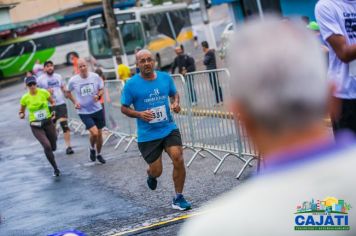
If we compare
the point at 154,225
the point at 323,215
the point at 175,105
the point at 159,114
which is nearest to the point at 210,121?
the point at 175,105

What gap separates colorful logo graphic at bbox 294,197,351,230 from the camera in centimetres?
192

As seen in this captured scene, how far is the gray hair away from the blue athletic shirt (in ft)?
19.7

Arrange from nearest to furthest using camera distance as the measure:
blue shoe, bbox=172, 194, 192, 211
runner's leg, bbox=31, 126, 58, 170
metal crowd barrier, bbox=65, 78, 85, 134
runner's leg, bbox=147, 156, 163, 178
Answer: blue shoe, bbox=172, 194, 192, 211 < runner's leg, bbox=147, 156, 163, 178 < runner's leg, bbox=31, 126, 58, 170 < metal crowd barrier, bbox=65, 78, 85, 134

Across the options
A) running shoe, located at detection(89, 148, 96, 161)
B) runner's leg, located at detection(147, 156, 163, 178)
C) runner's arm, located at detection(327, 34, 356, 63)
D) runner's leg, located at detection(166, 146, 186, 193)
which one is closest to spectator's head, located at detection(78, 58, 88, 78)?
running shoe, located at detection(89, 148, 96, 161)

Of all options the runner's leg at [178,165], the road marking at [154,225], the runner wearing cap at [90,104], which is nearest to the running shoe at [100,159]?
the runner wearing cap at [90,104]

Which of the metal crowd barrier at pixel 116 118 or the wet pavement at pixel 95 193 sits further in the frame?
the metal crowd barrier at pixel 116 118

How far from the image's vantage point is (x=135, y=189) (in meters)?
9.60

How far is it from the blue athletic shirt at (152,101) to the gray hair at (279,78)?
19.7 feet

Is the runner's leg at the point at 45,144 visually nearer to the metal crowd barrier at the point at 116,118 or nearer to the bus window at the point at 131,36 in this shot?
the metal crowd barrier at the point at 116,118

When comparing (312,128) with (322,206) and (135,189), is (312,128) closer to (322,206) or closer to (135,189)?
(322,206)

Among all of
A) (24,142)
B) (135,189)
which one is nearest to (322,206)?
(135,189)

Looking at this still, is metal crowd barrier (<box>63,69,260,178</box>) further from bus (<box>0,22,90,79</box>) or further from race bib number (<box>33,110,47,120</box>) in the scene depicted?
bus (<box>0,22,90,79</box>)

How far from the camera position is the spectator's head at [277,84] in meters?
1.91

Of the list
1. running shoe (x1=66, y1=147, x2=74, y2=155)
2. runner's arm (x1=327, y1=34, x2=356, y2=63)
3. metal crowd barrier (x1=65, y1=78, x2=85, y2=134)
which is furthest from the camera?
metal crowd barrier (x1=65, y1=78, x2=85, y2=134)
